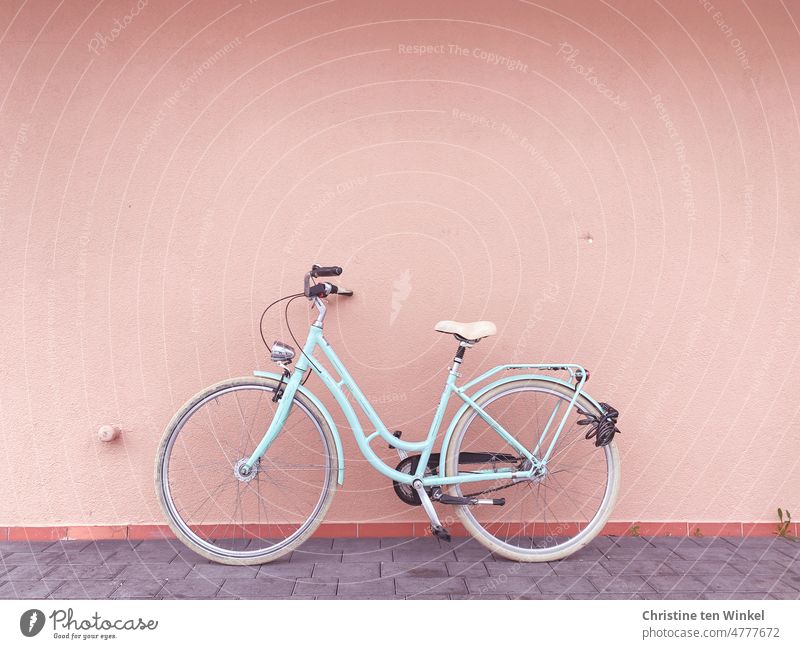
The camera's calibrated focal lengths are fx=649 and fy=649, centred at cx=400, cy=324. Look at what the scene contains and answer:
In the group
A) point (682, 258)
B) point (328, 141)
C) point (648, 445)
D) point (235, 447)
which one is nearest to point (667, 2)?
point (682, 258)

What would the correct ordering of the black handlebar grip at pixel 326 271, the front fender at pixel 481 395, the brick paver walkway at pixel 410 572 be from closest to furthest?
the brick paver walkway at pixel 410 572 → the black handlebar grip at pixel 326 271 → the front fender at pixel 481 395

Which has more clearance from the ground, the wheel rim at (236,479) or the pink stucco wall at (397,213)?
the pink stucco wall at (397,213)

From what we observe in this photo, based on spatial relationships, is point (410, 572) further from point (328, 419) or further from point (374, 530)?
point (328, 419)

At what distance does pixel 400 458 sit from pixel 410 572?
18.8 inches

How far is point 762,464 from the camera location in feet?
10.2

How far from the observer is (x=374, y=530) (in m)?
3.02

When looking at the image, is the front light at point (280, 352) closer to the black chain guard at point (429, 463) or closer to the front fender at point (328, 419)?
the front fender at point (328, 419)

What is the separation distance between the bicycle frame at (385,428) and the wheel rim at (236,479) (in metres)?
0.26

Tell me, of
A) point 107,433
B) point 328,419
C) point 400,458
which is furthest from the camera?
point 107,433

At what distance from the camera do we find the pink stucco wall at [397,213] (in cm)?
300

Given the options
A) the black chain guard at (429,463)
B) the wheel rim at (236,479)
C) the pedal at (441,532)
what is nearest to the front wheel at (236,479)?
the wheel rim at (236,479)

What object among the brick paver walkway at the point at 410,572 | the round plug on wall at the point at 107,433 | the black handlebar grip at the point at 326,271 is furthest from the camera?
the round plug on wall at the point at 107,433

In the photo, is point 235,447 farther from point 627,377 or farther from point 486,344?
point 627,377

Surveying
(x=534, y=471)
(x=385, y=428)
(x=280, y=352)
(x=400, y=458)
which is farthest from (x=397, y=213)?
(x=534, y=471)
